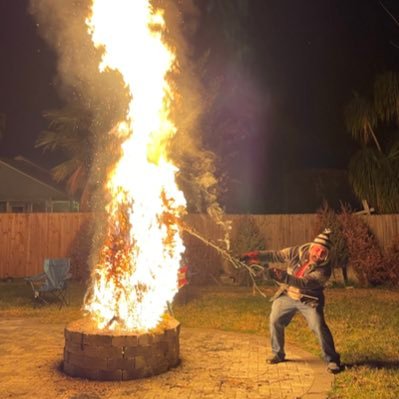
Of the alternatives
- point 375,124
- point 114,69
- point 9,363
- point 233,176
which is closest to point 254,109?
point 233,176

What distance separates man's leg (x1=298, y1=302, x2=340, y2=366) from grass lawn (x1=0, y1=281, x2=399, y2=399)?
25 cm

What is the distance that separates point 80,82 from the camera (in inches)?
614

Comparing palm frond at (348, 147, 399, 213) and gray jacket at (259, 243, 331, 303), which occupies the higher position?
palm frond at (348, 147, 399, 213)

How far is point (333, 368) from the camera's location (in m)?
6.18

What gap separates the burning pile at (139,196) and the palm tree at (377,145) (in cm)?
881

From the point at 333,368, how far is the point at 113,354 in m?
2.56

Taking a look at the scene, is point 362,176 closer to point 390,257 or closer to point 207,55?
point 390,257

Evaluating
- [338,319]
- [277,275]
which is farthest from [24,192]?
[277,275]

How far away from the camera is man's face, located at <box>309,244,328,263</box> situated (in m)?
6.19

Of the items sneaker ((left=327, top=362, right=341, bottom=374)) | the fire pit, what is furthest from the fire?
sneaker ((left=327, top=362, right=341, bottom=374))

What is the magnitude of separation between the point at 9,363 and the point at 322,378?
12.8 feet

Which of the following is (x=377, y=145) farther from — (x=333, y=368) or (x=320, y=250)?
(x=333, y=368)

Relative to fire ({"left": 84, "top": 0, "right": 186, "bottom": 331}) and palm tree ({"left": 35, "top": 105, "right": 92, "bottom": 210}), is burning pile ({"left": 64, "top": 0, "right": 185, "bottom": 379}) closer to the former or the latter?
fire ({"left": 84, "top": 0, "right": 186, "bottom": 331})

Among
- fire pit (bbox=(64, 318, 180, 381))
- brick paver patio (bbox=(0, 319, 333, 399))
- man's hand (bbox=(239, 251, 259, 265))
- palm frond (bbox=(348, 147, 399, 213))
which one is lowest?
brick paver patio (bbox=(0, 319, 333, 399))
